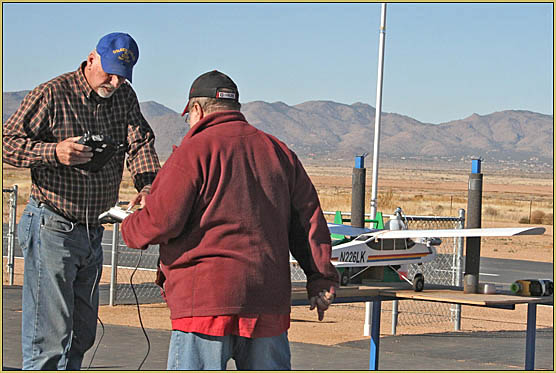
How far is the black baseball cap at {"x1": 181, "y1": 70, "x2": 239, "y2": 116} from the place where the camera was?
4.08 m

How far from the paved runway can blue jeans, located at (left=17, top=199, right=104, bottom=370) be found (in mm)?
2798

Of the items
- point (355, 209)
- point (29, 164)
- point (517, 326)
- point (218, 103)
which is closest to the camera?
point (218, 103)

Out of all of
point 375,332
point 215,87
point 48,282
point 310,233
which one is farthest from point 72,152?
point 375,332

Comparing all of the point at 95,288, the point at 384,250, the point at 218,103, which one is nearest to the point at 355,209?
the point at 384,250

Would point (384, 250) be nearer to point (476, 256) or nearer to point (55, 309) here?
point (476, 256)

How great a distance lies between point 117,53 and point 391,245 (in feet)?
13.3

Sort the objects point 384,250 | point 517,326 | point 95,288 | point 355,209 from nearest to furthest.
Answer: point 95,288
point 384,250
point 355,209
point 517,326

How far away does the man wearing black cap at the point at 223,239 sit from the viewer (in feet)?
12.5

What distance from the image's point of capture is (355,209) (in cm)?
931

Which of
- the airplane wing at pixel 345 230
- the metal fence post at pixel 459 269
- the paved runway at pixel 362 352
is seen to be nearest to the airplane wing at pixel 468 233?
the airplane wing at pixel 345 230

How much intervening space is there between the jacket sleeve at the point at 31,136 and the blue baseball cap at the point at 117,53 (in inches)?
13.1

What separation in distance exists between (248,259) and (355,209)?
5519 millimetres

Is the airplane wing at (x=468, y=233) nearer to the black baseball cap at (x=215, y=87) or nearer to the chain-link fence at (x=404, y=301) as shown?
the chain-link fence at (x=404, y=301)

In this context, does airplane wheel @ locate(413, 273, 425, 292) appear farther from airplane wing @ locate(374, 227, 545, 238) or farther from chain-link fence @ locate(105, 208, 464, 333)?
chain-link fence @ locate(105, 208, 464, 333)
